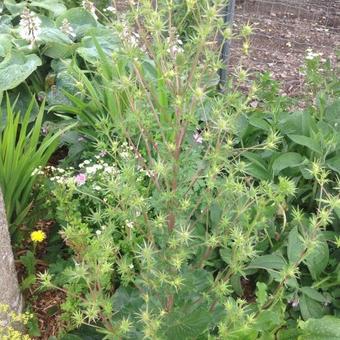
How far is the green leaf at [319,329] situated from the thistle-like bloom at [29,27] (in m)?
2.38

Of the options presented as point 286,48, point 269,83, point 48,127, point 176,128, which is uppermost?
point 176,128

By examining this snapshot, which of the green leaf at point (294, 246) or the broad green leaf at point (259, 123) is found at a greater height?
the broad green leaf at point (259, 123)

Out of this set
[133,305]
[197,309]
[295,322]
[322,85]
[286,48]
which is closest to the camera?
[197,309]

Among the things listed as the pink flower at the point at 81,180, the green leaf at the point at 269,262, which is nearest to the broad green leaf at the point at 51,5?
the pink flower at the point at 81,180

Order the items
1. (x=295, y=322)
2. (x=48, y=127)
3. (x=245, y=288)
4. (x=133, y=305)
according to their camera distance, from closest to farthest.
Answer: (x=133, y=305) → (x=295, y=322) → (x=245, y=288) → (x=48, y=127)

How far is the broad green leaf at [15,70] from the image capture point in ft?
10.6

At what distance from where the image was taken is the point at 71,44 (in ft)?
11.9

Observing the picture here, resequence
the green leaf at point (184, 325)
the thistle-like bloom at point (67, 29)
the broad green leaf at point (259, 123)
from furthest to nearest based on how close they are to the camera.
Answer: the thistle-like bloom at point (67, 29) < the broad green leaf at point (259, 123) < the green leaf at point (184, 325)

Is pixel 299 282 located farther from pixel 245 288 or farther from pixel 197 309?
pixel 197 309

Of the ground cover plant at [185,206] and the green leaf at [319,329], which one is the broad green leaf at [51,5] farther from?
the green leaf at [319,329]

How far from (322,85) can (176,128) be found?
2.16 meters

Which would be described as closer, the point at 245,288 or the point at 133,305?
the point at 133,305

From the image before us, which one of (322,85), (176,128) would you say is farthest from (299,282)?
(322,85)

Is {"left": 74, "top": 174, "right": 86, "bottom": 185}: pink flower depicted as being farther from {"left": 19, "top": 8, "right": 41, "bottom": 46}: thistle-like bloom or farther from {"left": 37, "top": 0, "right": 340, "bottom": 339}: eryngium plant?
{"left": 19, "top": 8, "right": 41, "bottom": 46}: thistle-like bloom
